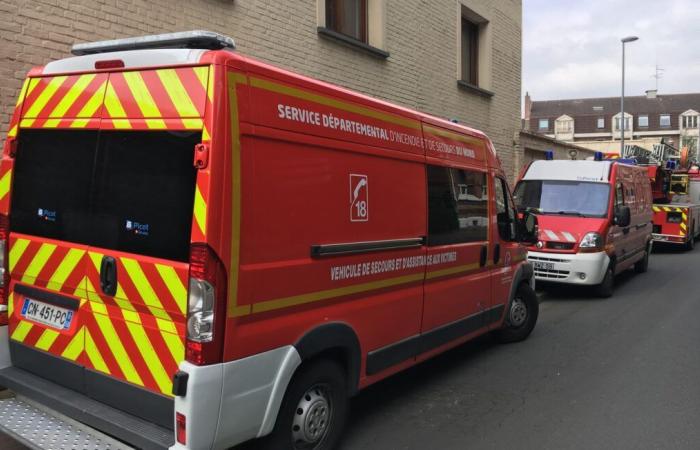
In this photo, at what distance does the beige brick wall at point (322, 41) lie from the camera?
5297mm

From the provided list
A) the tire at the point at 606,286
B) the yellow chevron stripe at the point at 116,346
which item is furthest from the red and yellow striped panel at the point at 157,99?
the tire at the point at 606,286

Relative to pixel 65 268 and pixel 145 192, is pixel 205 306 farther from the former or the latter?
pixel 65 268

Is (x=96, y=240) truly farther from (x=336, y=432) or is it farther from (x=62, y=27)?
(x=62, y=27)

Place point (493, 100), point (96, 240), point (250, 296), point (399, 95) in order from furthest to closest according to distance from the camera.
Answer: point (493, 100) → point (399, 95) → point (96, 240) → point (250, 296)

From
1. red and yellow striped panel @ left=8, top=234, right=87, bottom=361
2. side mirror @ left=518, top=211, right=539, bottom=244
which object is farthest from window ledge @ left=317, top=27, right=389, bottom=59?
red and yellow striped panel @ left=8, top=234, right=87, bottom=361

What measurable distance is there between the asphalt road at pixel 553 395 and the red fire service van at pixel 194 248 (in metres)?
0.60

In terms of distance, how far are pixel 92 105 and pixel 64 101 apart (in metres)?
0.30

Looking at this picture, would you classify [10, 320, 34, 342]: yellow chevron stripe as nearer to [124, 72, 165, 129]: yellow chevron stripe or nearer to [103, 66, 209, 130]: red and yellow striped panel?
[103, 66, 209, 130]: red and yellow striped panel

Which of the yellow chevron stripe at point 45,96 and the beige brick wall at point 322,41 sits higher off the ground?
the beige brick wall at point 322,41

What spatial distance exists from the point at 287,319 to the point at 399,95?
7.73 m

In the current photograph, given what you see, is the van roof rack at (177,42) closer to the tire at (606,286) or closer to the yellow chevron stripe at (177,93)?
the yellow chevron stripe at (177,93)

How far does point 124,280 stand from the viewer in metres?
3.03

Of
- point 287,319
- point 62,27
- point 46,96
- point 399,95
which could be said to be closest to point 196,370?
point 287,319

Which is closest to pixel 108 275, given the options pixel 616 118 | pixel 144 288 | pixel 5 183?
pixel 144 288
